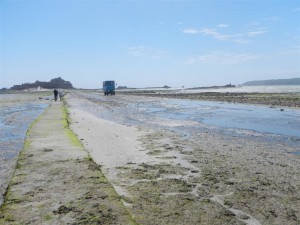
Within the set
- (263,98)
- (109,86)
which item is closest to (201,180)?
(263,98)

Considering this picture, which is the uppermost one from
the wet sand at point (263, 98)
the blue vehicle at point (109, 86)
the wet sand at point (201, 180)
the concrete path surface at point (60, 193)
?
the blue vehicle at point (109, 86)

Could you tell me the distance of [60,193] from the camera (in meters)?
7.19

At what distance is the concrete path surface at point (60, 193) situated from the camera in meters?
5.93

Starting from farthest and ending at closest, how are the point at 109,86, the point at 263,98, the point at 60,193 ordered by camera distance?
the point at 109,86 → the point at 263,98 → the point at 60,193

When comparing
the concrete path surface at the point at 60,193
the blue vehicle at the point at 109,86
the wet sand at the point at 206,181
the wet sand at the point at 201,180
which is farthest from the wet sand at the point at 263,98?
the concrete path surface at the point at 60,193

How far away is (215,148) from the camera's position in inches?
525

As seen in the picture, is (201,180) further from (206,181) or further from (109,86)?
(109,86)

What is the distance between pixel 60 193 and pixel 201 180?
11.5 ft

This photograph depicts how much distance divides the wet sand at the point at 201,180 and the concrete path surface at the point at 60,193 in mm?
125

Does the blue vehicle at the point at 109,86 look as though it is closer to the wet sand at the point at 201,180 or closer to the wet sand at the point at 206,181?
the wet sand at the point at 201,180

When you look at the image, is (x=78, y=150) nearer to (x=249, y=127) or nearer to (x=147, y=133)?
(x=147, y=133)

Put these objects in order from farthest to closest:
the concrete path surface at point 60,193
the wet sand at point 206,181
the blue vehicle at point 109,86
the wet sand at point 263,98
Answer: the blue vehicle at point 109,86
the wet sand at point 263,98
the wet sand at point 206,181
the concrete path surface at point 60,193

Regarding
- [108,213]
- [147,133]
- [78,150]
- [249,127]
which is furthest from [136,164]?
[249,127]

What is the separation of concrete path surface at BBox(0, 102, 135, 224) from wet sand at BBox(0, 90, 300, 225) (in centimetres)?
12
